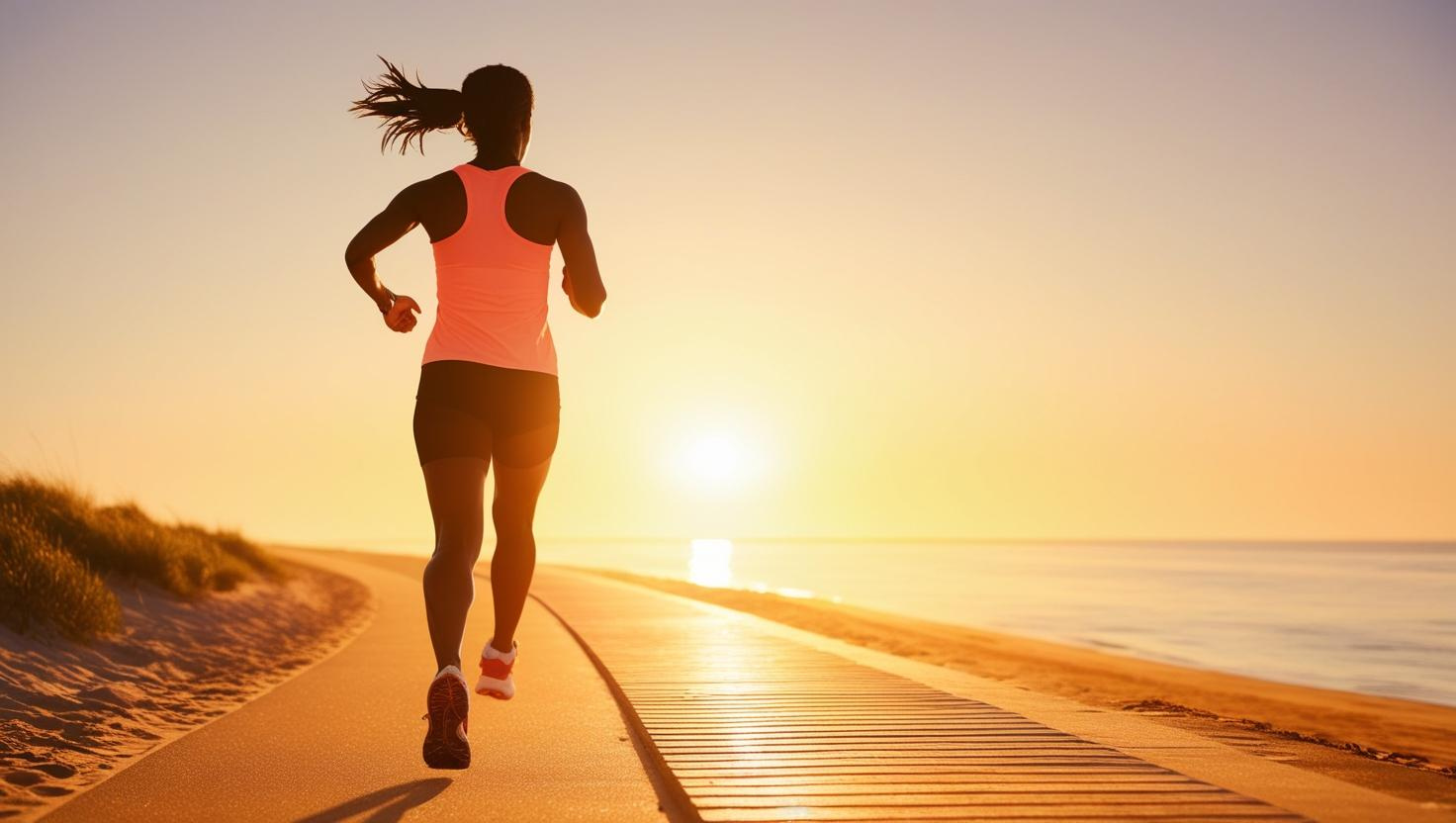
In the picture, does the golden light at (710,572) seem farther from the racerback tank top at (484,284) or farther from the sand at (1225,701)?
the racerback tank top at (484,284)

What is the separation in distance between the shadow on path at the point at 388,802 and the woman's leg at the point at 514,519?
0.55 meters

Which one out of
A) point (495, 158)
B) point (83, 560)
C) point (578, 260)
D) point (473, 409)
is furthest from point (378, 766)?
point (83, 560)

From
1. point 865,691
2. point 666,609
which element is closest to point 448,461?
point 865,691

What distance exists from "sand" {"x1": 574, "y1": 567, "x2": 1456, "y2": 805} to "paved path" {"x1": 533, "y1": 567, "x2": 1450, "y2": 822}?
905 millimetres

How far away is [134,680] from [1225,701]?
11.2 metres

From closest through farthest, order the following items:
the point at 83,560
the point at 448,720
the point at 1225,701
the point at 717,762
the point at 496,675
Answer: the point at 448,720, the point at 717,762, the point at 496,675, the point at 83,560, the point at 1225,701

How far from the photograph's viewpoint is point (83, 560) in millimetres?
10852

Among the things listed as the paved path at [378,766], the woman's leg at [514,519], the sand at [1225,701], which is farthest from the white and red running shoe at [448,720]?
Answer: the sand at [1225,701]

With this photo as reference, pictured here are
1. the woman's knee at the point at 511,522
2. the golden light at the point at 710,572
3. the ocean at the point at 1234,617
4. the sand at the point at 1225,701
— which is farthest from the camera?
the golden light at the point at 710,572

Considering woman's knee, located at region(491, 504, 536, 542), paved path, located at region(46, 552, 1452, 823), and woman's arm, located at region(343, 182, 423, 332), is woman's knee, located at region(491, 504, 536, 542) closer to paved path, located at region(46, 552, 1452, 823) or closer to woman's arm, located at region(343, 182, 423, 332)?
woman's arm, located at region(343, 182, 423, 332)

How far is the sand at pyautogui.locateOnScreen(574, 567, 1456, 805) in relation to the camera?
206 inches

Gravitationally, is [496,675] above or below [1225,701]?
above

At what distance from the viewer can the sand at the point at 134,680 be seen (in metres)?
4.33

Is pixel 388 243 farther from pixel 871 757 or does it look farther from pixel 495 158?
pixel 871 757
